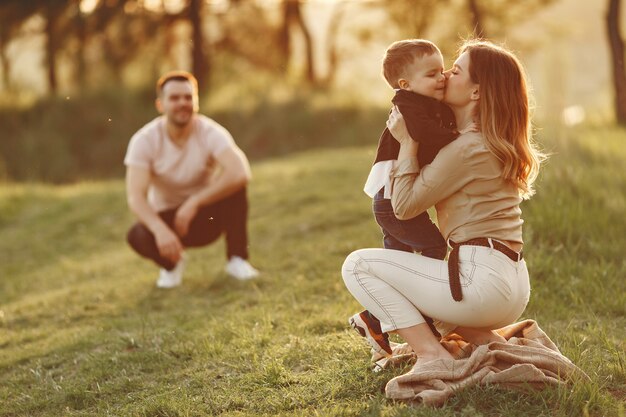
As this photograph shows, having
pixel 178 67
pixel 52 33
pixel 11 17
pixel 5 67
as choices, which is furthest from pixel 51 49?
pixel 178 67

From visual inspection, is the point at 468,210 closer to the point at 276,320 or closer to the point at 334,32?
the point at 276,320

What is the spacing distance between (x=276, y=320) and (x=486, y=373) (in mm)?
1779

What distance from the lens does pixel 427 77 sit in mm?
3137

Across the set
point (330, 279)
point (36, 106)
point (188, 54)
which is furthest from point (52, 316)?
point (188, 54)

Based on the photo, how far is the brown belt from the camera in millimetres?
3076

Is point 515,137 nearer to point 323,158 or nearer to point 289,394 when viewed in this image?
point 289,394

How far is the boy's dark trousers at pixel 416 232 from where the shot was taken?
332 cm

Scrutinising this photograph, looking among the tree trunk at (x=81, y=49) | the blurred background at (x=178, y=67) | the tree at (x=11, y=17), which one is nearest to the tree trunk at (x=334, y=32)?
the blurred background at (x=178, y=67)

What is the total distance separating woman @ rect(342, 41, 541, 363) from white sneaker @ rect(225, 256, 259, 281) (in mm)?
2859

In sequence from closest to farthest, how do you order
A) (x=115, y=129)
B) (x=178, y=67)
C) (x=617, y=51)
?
(x=617, y=51)
(x=115, y=129)
(x=178, y=67)

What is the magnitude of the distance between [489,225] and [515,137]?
37cm

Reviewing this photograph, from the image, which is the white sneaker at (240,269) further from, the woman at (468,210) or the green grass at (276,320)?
the woman at (468,210)

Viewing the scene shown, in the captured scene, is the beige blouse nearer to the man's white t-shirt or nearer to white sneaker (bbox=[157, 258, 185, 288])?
the man's white t-shirt

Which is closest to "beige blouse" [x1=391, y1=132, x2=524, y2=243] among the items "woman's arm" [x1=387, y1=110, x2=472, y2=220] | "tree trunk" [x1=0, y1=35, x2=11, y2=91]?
"woman's arm" [x1=387, y1=110, x2=472, y2=220]
